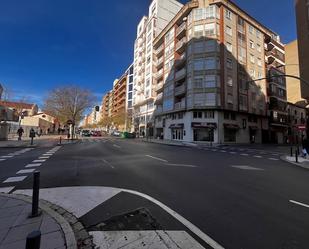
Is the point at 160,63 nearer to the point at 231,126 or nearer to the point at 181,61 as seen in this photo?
the point at 181,61

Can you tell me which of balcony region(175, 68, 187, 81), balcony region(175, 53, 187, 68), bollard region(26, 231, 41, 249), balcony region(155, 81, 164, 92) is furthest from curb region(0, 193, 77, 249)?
balcony region(155, 81, 164, 92)

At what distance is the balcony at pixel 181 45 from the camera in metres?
39.2

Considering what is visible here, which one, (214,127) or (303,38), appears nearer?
(303,38)

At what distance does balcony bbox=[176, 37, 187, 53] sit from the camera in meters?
39.2

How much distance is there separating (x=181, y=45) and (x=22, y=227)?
4191cm

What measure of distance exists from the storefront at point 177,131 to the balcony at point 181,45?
16.5 meters

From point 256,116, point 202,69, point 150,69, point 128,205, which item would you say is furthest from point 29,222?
point 150,69

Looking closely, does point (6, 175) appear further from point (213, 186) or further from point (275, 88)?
point (275, 88)

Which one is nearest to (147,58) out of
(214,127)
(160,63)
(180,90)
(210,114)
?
(160,63)

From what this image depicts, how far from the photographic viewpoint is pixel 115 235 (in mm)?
3330

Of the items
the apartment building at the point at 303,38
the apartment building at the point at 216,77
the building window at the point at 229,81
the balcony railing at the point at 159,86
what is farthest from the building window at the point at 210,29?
the balcony railing at the point at 159,86

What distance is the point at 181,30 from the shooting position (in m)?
40.5

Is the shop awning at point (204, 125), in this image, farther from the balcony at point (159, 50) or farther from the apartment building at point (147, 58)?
the balcony at point (159, 50)

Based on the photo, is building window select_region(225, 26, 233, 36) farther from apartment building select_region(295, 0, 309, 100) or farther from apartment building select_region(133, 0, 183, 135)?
apartment building select_region(133, 0, 183, 135)
